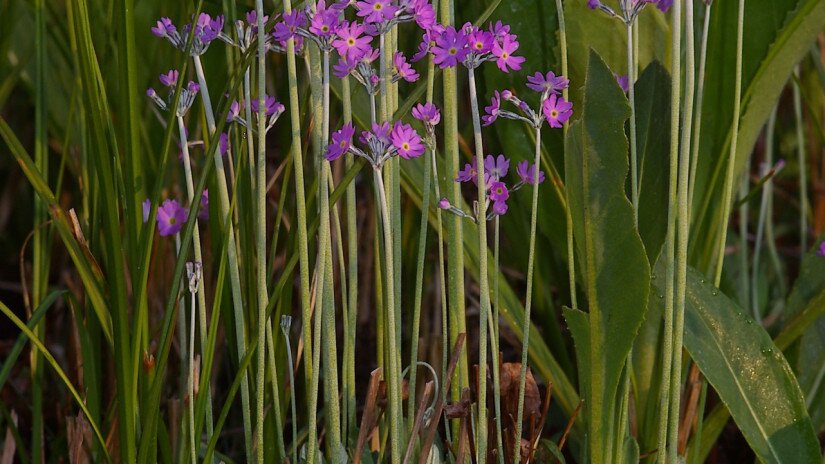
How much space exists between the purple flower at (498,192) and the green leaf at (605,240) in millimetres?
48

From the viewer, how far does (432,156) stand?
71 cm

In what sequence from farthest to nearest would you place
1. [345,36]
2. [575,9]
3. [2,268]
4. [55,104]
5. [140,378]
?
[2,268]
[55,104]
[575,9]
[140,378]
[345,36]

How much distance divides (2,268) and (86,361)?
929 millimetres

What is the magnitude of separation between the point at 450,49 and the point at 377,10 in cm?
5

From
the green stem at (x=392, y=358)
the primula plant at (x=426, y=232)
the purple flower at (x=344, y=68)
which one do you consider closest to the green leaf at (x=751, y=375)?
the primula plant at (x=426, y=232)

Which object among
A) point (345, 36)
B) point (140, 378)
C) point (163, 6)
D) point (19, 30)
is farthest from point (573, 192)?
point (19, 30)

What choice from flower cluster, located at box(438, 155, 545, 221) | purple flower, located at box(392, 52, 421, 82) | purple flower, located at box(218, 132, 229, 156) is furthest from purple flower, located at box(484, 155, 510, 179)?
purple flower, located at box(218, 132, 229, 156)

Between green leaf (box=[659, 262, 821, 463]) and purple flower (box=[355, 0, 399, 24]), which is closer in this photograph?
A: purple flower (box=[355, 0, 399, 24])

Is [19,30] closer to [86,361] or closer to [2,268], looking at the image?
[2,268]

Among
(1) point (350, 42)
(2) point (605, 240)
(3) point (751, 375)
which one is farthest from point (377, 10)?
(3) point (751, 375)

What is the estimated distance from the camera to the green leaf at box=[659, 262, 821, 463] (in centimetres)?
77

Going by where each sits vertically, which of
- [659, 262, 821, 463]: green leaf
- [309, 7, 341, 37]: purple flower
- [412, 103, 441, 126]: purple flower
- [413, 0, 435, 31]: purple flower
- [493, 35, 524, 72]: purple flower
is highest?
[413, 0, 435, 31]: purple flower

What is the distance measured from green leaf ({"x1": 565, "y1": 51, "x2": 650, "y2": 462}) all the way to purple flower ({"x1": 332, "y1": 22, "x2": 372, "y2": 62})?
17 centimetres

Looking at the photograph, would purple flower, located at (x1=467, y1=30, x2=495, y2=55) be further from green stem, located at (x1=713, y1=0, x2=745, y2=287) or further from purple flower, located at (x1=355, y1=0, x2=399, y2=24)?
green stem, located at (x1=713, y1=0, x2=745, y2=287)
